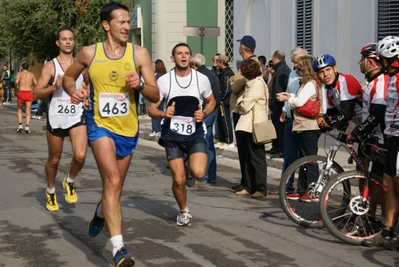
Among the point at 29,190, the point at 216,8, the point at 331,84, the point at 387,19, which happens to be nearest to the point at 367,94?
the point at 331,84

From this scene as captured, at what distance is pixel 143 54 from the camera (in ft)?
26.0

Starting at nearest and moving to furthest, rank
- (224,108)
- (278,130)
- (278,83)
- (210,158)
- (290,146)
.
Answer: (290,146)
(210,158)
(278,83)
(278,130)
(224,108)

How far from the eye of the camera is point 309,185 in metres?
9.67

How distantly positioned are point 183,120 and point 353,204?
6.62ft

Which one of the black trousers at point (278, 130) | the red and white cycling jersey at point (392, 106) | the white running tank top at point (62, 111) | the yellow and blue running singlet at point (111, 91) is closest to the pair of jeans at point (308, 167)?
the red and white cycling jersey at point (392, 106)

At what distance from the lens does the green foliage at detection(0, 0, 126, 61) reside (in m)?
36.4

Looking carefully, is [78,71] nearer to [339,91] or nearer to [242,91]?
[339,91]

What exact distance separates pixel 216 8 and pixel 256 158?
73.8ft

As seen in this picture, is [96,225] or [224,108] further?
[224,108]

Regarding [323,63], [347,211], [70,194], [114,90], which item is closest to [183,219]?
[347,211]

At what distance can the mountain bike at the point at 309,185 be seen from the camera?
9578 mm

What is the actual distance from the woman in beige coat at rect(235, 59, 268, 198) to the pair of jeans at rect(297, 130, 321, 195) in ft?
3.07

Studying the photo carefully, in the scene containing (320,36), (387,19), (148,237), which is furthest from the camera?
(320,36)

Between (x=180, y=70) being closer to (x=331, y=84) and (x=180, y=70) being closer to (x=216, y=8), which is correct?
(x=331, y=84)
